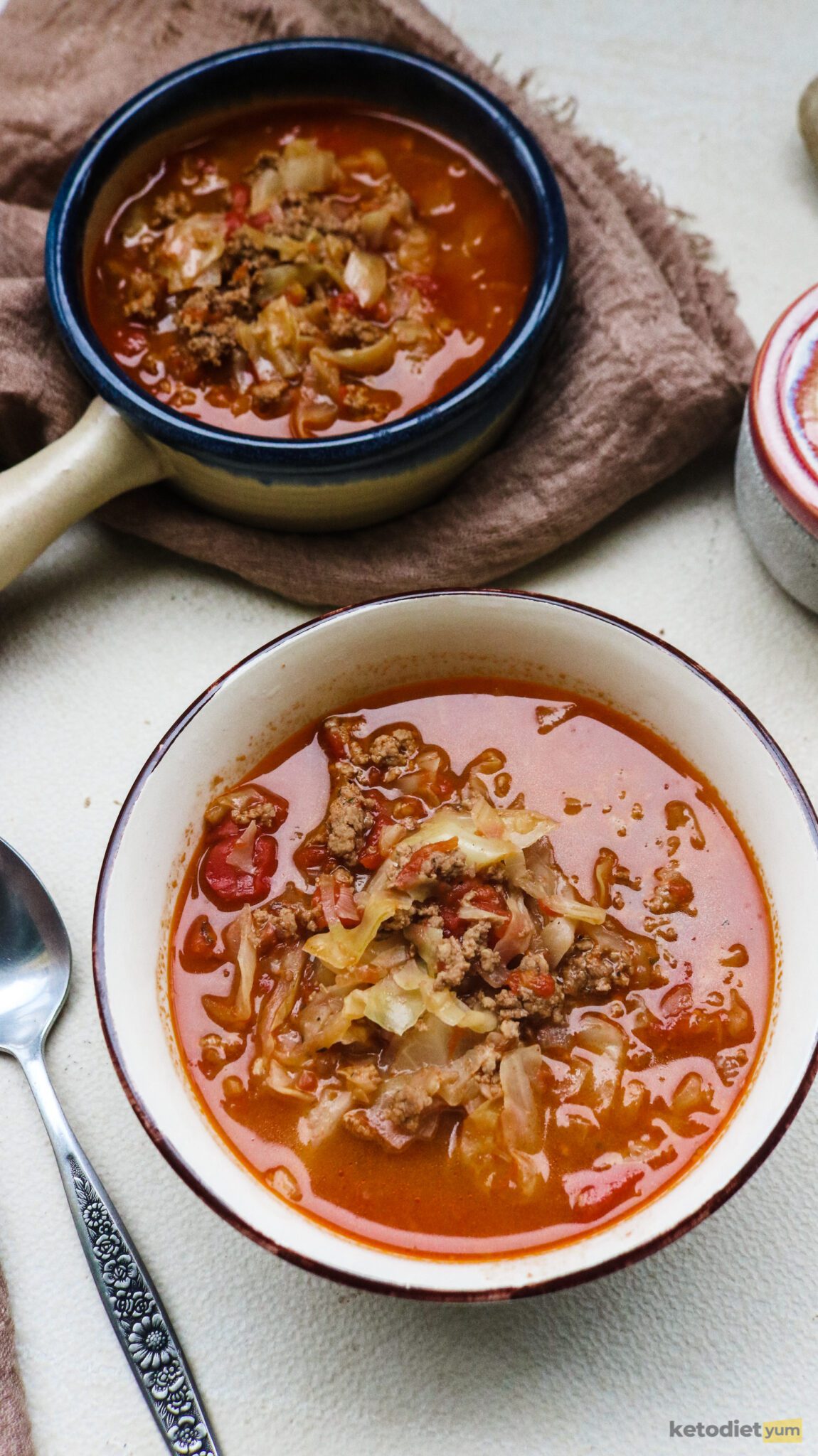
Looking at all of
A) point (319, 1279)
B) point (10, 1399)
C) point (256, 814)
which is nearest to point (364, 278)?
point (256, 814)

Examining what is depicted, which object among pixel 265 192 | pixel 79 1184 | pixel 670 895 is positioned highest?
pixel 265 192

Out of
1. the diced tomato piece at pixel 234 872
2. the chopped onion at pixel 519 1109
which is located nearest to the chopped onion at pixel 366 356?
the diced tomato piece at pixel 234 872

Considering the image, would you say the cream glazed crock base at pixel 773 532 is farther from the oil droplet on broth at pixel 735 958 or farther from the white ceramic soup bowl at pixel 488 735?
the oil droplet on broth at pixel 735 958

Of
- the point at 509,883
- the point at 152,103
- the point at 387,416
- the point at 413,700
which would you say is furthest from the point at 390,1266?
the point at 152,103

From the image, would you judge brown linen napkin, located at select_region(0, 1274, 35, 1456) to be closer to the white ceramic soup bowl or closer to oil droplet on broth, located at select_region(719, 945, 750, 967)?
the white ceramic soup bowl

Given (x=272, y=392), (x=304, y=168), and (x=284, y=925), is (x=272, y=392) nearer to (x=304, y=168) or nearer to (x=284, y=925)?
(x=304, y=168)

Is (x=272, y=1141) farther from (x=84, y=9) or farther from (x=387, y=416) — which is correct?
(x=84, y=9)
